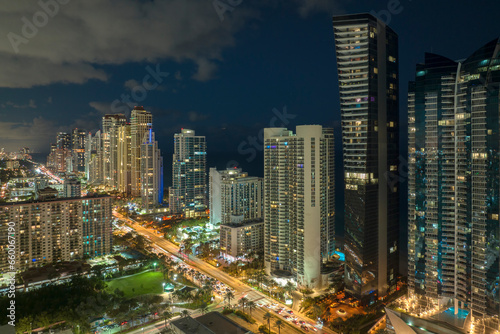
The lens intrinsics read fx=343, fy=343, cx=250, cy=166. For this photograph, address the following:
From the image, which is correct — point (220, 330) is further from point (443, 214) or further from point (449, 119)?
point (449, 119)

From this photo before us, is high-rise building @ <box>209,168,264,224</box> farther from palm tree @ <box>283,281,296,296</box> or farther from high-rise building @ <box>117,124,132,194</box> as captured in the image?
high-rise building @ <box>117,124,132,194</box>

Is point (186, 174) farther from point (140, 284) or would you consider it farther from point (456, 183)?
point (456, 183)

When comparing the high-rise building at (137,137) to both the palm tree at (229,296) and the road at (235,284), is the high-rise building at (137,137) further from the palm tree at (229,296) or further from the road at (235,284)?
the palm tree at (229,296)

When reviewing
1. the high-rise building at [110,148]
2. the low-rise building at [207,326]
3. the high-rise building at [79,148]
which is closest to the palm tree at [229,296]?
the low-rise building at [207,326]

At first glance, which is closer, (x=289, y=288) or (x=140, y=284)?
(x=289, y=288)

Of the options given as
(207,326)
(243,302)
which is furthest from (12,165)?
(207,326)

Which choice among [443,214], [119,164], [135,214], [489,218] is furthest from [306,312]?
[119,164]
